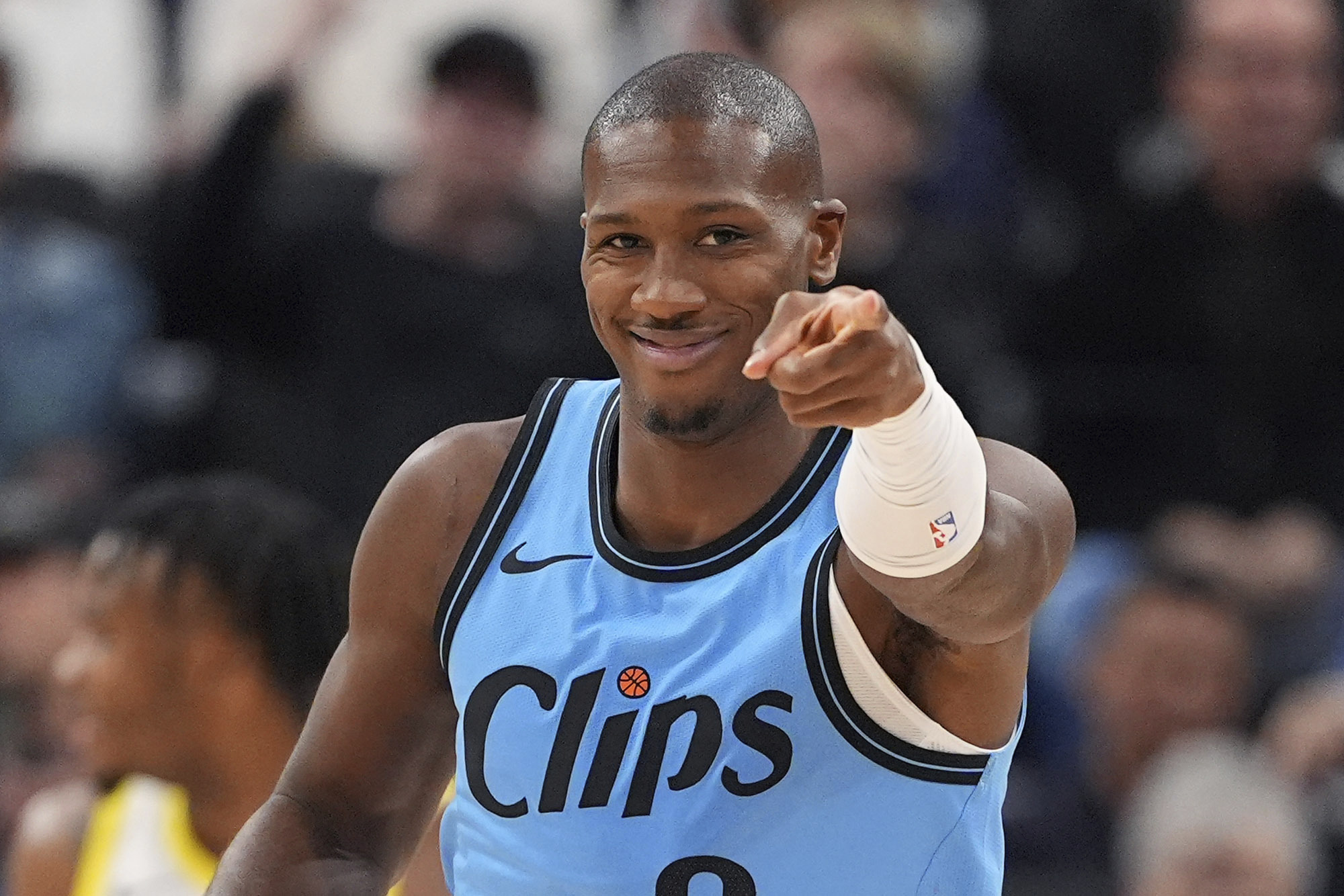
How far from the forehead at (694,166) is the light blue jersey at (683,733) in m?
0.42

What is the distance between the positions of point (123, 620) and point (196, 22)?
11.9 ft

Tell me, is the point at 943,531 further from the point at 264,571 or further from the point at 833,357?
the point at 264,571

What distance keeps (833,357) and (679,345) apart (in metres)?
0.56

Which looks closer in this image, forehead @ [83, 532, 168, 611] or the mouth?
the mouth

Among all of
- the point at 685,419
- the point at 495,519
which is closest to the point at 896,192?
the point at 495,519

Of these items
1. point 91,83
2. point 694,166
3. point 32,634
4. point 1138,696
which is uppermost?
point 694,166

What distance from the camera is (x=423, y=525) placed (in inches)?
119

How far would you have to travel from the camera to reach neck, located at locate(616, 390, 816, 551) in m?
2.88

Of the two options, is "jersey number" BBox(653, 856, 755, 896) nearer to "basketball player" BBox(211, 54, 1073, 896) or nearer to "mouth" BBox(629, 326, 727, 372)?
"basketball player" BBox(211, 54, 1073, 896)

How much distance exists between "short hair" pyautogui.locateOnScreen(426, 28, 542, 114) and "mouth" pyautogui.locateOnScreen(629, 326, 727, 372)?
3717 mm

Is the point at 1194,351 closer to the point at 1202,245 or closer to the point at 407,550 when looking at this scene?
the point at 1202,245

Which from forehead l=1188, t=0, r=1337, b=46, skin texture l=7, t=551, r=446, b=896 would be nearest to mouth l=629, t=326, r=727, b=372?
skin texture l=7, t=551, r=446, b=896

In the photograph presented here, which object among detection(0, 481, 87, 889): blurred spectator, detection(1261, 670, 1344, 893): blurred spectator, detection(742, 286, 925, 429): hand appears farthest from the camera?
detection(0, 481, 87, 889): blurred spectator

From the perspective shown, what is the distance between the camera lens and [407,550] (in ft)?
9.88
